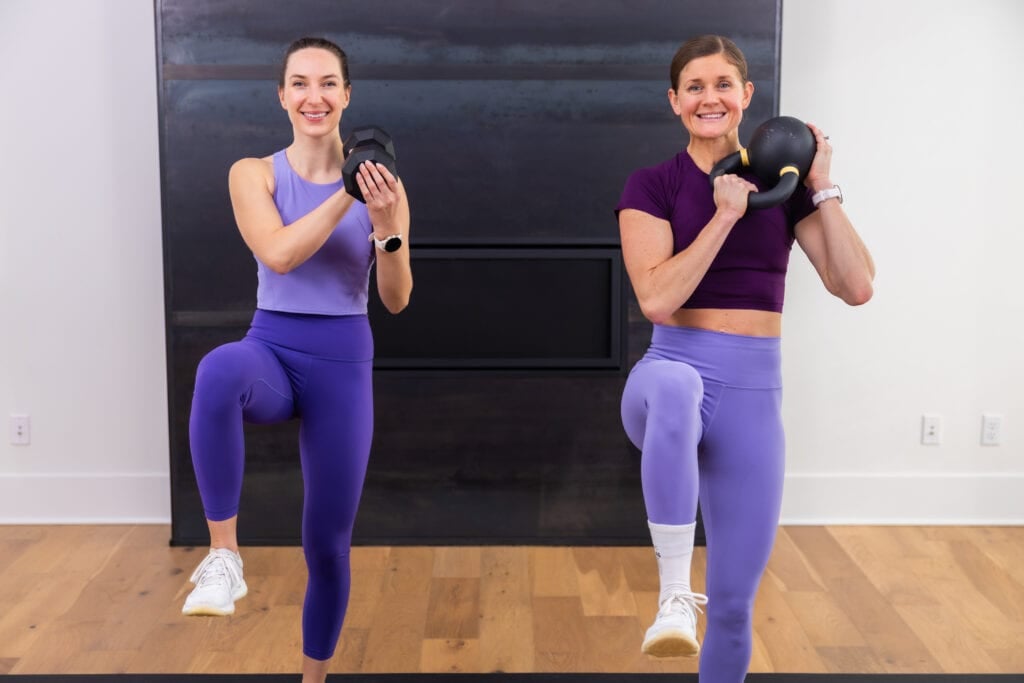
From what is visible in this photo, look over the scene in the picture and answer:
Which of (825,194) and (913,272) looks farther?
(913,272)

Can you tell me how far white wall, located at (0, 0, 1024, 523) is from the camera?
4.03 m

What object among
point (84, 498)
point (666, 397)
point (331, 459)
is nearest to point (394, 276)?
point (331, 459)

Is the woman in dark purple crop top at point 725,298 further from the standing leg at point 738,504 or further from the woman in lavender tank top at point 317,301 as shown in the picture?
the woman in lavender tank top at point 317,301

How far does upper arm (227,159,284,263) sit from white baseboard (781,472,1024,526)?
103 inches

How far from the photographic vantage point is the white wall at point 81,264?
13.2 ft

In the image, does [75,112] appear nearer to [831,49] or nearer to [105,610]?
[105,610]

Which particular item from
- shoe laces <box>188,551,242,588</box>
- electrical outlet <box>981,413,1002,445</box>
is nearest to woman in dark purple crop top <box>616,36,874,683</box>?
shoe laces <box>188,551,242,588</box>

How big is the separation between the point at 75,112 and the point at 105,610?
187cm

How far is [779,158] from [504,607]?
1875 mm

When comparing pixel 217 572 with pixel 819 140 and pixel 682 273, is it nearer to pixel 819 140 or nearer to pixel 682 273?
pixel 682 273

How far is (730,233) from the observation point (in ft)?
7.17

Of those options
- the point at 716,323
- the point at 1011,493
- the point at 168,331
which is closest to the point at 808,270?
the point at 1011,493

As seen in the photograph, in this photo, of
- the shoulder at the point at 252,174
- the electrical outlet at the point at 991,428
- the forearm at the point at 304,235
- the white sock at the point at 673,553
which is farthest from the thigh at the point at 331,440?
the electrical outlet at the point at 991,428

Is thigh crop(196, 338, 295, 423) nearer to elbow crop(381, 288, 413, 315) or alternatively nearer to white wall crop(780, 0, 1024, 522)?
elbow crop(381, 288, 413, 315)
